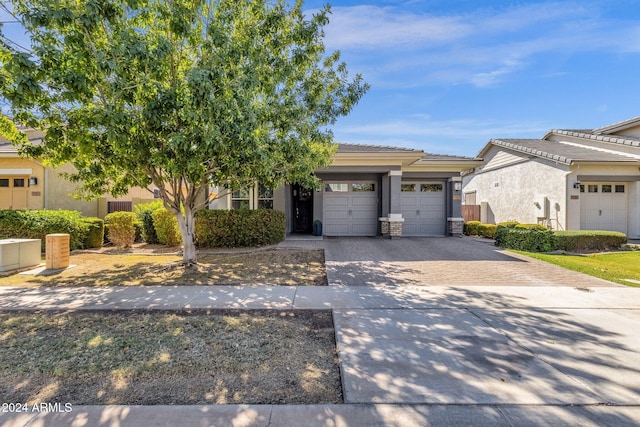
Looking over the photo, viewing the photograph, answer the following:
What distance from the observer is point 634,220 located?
14102 millimetres

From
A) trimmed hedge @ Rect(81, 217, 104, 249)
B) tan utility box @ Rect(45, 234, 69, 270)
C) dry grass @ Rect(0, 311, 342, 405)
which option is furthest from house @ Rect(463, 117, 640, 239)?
trimmed hedge @ Rect(81, 217, 104, 249)

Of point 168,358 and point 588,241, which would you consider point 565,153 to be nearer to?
point 588,241

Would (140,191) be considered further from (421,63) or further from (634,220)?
(634,220)

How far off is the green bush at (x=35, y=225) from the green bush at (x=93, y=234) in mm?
397

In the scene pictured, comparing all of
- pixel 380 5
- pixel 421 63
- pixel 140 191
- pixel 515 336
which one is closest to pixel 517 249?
pixel 421 63

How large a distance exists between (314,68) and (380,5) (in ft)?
8.03

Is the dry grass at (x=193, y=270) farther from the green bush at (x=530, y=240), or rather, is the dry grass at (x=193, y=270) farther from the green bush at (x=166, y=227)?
the green bush at (x=530, y=240)

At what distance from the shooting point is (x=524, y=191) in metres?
16.2

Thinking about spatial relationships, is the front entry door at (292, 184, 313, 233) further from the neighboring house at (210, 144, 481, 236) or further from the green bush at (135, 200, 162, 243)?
the green bush at (135, 200, 162, 243)

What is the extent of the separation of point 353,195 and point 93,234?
10.9 meters

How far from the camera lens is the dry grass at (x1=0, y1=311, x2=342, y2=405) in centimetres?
274

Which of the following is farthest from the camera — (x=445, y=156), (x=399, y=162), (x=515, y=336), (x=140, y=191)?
(x=140, y=191)

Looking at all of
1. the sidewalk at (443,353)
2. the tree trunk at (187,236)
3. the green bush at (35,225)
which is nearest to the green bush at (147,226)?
the green bush at (35,225)

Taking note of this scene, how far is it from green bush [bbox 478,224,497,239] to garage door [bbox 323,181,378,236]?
5.63 m
